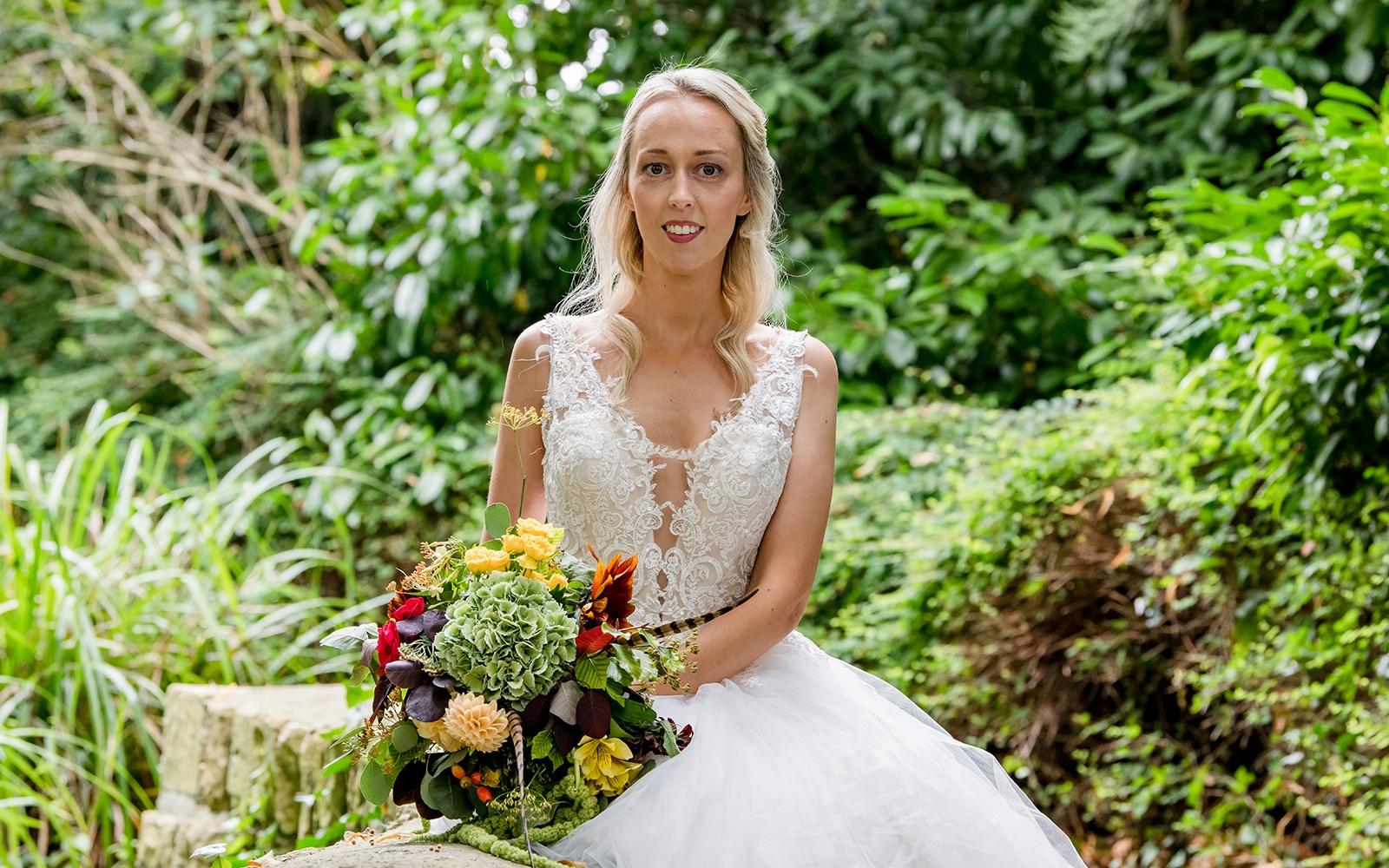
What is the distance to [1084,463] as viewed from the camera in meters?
4.14

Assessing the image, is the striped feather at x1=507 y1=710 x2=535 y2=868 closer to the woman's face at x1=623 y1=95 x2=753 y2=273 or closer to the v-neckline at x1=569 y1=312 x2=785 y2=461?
the v-neckline at x1=569 y1=312 x2=785 y2=461

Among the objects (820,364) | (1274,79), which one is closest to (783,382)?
(820,364)

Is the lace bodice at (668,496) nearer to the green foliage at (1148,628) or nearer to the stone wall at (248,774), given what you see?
the stone wall at (248,774)

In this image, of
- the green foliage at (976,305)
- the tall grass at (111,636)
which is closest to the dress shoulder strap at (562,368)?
the tall grass at (111,636)

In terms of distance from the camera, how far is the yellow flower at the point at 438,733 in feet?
6.14

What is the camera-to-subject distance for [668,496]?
2.51 metres

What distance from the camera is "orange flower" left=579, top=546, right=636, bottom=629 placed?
1.95 m

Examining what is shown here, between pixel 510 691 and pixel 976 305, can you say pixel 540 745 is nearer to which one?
pixel 510 691

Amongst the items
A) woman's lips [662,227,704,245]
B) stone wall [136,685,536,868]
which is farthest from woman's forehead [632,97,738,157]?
stone wall [136,685,536,868]

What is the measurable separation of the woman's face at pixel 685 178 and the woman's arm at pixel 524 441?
12.2 inches

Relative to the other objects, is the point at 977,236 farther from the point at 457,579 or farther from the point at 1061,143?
the point at 457,579

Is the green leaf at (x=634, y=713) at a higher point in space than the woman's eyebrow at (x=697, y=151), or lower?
lower

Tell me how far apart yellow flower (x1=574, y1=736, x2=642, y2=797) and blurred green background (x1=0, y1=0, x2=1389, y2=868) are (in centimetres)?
214

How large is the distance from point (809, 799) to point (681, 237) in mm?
1048
